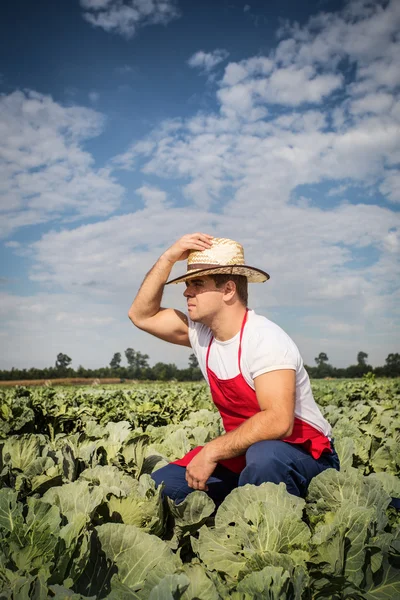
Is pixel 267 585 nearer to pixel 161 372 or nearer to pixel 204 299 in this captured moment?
pixel 204 299

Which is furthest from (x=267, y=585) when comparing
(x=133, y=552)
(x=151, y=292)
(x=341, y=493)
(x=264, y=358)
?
(x=151, y=292)

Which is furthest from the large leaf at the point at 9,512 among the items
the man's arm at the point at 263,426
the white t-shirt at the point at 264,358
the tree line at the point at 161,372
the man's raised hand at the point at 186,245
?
the tree line at the point at 161,372

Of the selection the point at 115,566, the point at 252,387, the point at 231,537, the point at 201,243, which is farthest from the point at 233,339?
the point at 115,566

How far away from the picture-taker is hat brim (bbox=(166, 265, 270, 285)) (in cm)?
294

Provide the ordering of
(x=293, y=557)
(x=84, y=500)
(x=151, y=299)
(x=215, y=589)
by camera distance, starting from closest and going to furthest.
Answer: (x=215, y=589)
(x=293, y=557)
(x=84, y=500)
(x=151, y=299)

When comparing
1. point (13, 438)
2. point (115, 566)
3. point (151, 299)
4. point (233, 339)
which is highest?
point (151, 299)

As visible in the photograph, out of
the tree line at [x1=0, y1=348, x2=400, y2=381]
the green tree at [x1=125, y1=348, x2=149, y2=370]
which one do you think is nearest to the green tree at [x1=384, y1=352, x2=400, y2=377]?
the tree line at [x1=0, y1=348, x2=400, y2=381]

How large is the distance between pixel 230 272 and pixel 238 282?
4.5 inches

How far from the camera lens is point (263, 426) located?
2.53 metres

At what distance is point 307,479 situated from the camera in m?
2.68

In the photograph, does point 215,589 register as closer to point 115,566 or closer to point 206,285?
point 115,566

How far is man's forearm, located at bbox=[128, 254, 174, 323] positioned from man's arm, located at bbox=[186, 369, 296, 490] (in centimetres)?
116

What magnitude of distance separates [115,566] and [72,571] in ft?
0.51

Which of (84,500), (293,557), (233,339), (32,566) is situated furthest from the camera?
(233,339)
